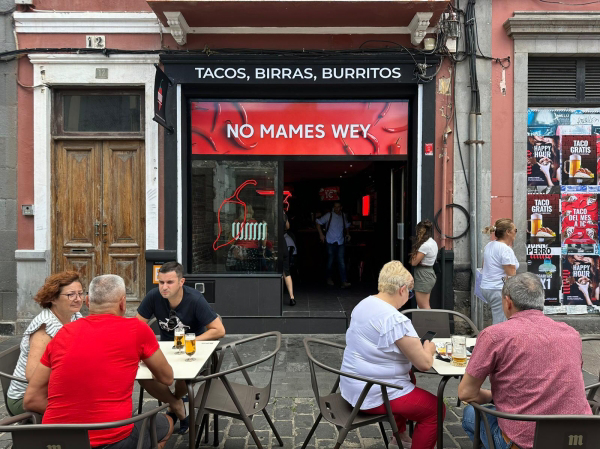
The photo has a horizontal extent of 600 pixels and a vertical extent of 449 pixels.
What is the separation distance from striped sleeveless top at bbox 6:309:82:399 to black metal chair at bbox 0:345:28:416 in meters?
0.05

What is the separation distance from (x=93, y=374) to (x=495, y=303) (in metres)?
4.44

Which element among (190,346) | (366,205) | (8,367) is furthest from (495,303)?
(366,205)

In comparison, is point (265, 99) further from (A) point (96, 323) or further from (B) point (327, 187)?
(B) point (327, 187)

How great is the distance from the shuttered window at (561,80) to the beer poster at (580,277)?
7.61ft

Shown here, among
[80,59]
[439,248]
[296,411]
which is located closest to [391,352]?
[296,411]

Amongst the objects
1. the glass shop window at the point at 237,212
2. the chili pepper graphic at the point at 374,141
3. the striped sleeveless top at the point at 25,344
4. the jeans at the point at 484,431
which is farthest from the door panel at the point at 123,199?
the jeans at the point at 484,431

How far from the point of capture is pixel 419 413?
2.94 m

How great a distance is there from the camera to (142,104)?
676 cm

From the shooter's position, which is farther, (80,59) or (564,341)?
(80,59)

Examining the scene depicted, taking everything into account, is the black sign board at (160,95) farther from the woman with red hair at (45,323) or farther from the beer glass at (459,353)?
the beer glass at (459,353)

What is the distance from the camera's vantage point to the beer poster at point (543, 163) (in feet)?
21.7

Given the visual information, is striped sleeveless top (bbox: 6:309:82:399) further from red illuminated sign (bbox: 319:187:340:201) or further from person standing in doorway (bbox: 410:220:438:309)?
red illuminated sign (bbox: 319:187:340:201)

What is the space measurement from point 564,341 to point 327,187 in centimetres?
1267

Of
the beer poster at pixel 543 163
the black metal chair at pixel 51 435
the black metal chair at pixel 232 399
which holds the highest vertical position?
the beer poster at pixel 543 163
